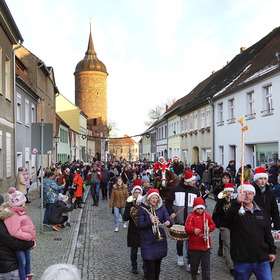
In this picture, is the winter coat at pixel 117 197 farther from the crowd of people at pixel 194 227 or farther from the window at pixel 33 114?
the window at pixel 33 114

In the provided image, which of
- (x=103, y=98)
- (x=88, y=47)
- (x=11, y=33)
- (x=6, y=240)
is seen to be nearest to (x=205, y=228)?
(x=6, y=240)

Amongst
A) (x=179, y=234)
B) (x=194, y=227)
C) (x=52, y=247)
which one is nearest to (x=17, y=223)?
(x=194, y=227)

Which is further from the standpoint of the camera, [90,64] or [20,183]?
[90,64]

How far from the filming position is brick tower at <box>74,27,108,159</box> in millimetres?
71250

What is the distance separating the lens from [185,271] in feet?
21.4

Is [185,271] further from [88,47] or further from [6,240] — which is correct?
[88,47]

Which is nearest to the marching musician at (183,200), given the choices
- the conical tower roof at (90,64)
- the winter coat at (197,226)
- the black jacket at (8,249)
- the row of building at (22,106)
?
the winter coat at (197,226)

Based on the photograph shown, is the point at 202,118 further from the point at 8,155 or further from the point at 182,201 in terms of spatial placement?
the point at 182,201

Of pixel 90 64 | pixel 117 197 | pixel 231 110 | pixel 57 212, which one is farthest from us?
pixel 90 64

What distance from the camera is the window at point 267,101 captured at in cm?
1756

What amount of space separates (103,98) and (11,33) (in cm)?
5664

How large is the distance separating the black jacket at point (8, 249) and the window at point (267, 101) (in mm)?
15251

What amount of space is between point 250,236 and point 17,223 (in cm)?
281

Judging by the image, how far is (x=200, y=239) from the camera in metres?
5.50
